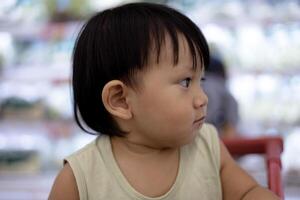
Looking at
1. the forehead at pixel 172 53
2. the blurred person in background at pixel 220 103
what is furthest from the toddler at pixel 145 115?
the blurred person in background at pixel 220 103

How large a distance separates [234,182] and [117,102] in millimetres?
289

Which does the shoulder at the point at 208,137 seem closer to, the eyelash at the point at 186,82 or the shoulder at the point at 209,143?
the shoulder at the point at 209,143

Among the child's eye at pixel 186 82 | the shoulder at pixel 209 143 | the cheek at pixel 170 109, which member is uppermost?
the child's eye at pixel 186 82

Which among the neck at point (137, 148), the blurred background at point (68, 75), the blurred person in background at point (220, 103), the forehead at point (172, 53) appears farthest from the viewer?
the blurred background at point (68, 75)

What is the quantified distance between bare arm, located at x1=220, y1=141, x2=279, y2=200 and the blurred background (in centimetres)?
101

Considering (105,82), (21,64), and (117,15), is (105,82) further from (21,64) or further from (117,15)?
(21,64)

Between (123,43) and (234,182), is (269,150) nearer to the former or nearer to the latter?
(234,182)

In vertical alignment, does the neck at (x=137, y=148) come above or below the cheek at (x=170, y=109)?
below

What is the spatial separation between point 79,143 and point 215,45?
29.7 inches

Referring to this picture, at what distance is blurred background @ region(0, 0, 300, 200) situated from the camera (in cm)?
210

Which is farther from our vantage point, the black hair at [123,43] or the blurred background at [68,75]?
the blurred background at [68,75]

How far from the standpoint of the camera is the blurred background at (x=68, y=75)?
210cm

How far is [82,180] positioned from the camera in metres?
0.99

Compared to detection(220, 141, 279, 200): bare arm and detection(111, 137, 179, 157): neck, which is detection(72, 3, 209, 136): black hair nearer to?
detection(111, 137, 179, 157): neck
